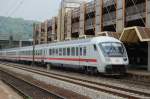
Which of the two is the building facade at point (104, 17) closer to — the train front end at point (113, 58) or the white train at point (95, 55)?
the white train at point (95, 55)

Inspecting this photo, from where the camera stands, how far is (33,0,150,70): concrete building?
117ft

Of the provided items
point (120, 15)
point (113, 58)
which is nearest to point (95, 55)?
point (113, 58)

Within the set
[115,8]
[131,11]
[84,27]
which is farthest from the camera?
[84,27]

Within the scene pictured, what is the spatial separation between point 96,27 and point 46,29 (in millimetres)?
35000

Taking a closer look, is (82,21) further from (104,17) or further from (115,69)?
(115,69)

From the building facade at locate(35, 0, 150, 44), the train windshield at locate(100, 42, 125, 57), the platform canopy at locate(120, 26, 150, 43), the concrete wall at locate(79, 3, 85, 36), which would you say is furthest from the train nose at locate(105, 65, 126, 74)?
the concrete wall at locate(79, 3, 85, 36)

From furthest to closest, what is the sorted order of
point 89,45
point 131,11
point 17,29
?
point 17,29, point 131,11, point 89,45

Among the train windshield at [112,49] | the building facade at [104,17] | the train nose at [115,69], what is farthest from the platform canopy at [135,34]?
the train nose at [115,69]

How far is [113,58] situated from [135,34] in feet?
26.0

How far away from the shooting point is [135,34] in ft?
114

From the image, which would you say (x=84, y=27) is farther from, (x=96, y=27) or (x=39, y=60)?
(x=39, y=60)

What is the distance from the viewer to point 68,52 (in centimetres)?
3597

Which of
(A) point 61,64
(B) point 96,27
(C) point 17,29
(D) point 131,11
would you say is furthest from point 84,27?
(C) point 17,29

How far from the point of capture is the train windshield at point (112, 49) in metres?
27.9
